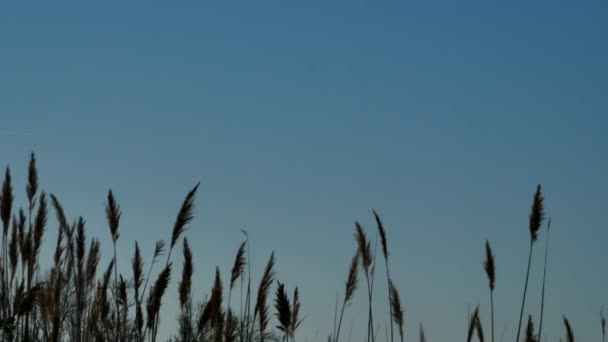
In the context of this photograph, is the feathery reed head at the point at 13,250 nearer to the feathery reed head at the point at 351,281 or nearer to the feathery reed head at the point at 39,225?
the feathery reed head at the point at 39,225

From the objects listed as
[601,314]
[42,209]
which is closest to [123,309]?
[42,209]

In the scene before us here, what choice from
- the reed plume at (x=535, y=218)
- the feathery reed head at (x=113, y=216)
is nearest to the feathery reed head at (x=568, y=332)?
the reed plume at (x=535, y=218)

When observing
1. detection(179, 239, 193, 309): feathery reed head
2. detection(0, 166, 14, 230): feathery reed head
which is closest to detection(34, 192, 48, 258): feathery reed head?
detection(0, 166, 14, 230): feathery reed head

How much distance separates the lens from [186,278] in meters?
5.07

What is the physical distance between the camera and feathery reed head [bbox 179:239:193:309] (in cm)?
507

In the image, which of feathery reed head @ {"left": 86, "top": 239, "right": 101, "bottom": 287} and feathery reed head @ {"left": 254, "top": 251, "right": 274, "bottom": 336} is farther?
feathery reed head @ {"left": 86, "top": 239, "right": 101, "bottom": 287}

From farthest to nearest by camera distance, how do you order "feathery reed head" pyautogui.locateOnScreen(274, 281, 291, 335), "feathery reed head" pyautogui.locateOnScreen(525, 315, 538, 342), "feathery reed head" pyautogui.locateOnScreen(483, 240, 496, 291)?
"feathery reed head" pyautogui.locateOnScreen(483, 240, 496, 291), "feathery reed head" pyautogui.locateOnScreen(525, 315, 538, 342), "feathery reed head" pyautogui.locateOnScreen(274, 281, 291, 335)

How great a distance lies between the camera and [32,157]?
6469 millimetres

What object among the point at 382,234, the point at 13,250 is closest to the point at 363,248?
the point at 382,234

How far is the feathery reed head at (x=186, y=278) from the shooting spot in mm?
5074

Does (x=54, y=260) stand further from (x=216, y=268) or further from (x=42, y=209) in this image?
(x=216, y=268)

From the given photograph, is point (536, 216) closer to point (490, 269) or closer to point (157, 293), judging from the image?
point (490, 269)

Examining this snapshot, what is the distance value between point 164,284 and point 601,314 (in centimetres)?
379

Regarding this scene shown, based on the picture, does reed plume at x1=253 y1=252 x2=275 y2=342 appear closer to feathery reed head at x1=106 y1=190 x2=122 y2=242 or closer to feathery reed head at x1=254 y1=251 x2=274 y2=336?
feathery reed head at x1=254 y1=251 x2=274 y2=336
